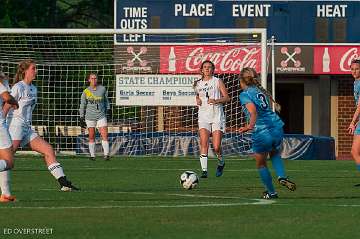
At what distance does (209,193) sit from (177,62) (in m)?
18.1

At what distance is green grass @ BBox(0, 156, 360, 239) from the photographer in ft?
36.5

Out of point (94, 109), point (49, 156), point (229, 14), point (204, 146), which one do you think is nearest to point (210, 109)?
point (204, 146)

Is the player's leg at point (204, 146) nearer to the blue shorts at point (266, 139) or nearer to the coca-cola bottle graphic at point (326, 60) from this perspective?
the blue shorts at point (266, 139)

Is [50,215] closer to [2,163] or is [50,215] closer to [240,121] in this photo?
[2,163]

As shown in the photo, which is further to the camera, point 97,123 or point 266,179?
point 97,123

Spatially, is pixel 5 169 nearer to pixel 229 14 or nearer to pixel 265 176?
pixel 265 176

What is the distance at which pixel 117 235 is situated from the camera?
1075 cm

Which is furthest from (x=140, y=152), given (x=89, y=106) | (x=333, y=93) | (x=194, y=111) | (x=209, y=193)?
(x=209, y=193)

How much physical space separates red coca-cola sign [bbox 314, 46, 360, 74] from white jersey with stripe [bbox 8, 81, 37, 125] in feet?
69.9

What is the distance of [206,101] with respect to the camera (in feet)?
68.7

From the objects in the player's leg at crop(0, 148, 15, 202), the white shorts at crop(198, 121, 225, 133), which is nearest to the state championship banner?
the white shorts at crop(198, 121, 225, 133)

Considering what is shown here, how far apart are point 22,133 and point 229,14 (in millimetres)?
19620

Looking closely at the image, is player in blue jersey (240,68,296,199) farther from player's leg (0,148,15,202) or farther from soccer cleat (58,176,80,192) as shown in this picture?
player's leg (0,148,15,202)
